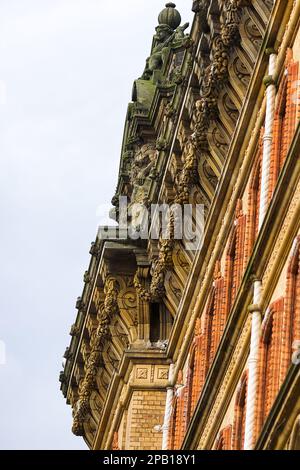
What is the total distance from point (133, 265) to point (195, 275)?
9.13 metres

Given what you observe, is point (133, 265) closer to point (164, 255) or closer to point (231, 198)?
point (164, 255)

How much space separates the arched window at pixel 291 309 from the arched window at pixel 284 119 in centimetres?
285

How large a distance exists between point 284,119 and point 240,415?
5.47m

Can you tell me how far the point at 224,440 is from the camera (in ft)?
182

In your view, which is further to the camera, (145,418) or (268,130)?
(145,418)

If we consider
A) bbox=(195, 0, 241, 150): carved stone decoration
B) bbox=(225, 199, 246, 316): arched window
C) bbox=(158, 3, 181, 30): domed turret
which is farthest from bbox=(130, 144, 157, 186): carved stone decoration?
bbox=(225, 199, 246, 316): arched window

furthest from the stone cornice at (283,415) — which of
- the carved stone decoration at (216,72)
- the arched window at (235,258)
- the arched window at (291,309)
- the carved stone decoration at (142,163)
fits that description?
the carved stone decoration at (142,163)

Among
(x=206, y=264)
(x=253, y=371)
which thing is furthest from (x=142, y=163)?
(x=253, y=371)

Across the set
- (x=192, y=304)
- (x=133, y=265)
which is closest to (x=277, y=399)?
(x=192, y=304)

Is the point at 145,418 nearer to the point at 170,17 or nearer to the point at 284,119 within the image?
the point at 170,17

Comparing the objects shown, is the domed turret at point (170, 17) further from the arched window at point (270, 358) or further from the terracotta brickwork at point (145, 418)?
the arched window at point (270, 358)

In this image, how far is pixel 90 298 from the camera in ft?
243

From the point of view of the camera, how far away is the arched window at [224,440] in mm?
55094
